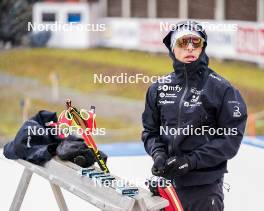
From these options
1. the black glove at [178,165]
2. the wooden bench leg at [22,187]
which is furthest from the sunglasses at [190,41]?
the wooden bench leg at [22,187]

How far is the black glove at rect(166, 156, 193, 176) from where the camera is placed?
2039mm

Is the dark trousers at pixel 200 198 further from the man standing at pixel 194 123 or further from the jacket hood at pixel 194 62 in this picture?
the jacket hood at pixel 194 62

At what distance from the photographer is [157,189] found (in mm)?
2156

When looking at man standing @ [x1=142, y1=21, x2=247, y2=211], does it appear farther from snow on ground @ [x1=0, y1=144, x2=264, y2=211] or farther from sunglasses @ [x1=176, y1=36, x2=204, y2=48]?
snow on ground @ [x1=0, y1=144, x2=264, y2=211]

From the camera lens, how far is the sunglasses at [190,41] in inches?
82.6

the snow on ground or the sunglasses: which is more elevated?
the sunglasses

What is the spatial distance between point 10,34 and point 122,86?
952 millimetres

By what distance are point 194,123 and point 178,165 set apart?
14 centimetres

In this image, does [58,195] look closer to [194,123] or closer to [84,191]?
[84,191]

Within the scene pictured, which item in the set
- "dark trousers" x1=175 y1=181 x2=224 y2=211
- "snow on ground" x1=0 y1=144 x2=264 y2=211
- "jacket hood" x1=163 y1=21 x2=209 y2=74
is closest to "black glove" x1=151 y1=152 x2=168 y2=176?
"dark trousers" x1=175 y1=181 x2=224 y2=211

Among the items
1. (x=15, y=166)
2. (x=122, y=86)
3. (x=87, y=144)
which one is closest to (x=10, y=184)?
(x=15, y=166)

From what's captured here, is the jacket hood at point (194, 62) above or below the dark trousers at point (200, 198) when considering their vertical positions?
above

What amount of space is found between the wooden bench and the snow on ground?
0.30 meters

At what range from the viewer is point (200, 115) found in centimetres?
209
